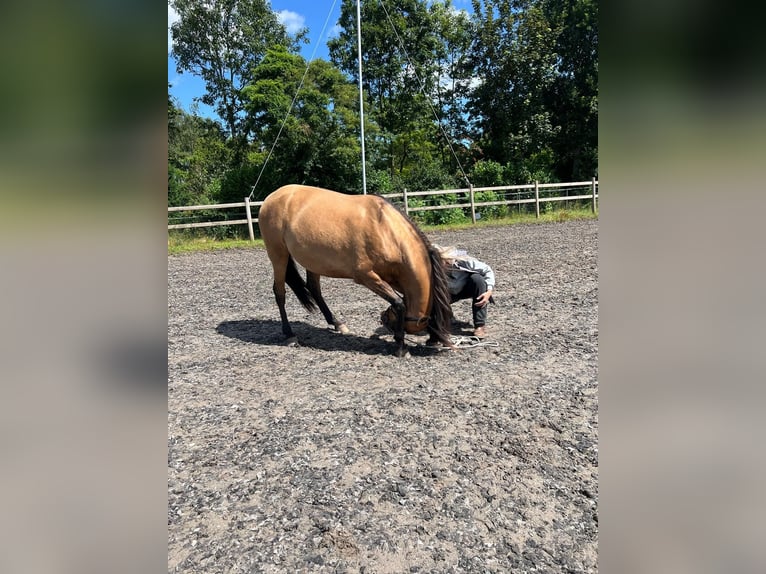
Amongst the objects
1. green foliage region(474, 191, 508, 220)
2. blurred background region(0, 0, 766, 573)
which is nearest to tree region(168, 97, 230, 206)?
green foliage region(474, 191, 508, 220)

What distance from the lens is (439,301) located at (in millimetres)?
→ 4453

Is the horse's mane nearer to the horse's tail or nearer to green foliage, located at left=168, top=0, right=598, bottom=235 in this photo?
the horse's tail

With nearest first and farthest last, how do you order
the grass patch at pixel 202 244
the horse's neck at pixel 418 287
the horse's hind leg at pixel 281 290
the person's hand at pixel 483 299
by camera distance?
the horse's neck at pixel 418 287, the person's hand at pixel 483 299, the horse's hind leg at pixel 281 290, the grass patch at pixel 202 244

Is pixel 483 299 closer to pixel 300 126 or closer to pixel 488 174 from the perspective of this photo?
pixel 300 126

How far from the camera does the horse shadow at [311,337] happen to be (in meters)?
5.02

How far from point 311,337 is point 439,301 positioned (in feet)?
6.14

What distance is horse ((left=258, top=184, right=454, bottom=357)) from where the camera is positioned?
4484mm

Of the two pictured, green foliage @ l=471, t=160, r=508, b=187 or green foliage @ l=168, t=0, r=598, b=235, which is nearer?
green foliage @ l=168, t=0, r=598, b=235

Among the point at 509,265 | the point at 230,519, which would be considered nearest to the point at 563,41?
the point at 509,265

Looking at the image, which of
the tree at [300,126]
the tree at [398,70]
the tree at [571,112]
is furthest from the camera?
the tree at [398,70]

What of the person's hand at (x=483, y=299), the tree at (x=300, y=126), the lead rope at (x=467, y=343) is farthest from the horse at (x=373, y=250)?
the tree at (x=300, y=126)

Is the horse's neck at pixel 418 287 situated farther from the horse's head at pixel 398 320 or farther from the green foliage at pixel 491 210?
the green foliage at pixel 491 210

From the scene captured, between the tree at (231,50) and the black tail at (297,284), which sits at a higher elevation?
the tree at (231,50)
